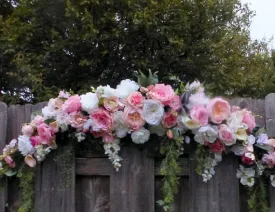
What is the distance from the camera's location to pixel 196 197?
7.38ft

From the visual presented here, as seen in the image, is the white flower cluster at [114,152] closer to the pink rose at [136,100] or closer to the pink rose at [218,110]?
the pink rose at [136,100]

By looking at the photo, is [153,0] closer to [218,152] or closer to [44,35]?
[44,35]

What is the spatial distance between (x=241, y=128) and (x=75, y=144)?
2.77 ft

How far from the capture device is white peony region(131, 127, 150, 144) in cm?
220

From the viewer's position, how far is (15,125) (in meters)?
2.59

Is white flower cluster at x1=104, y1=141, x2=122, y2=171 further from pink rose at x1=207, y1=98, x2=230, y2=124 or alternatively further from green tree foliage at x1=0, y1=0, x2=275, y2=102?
green tree foliage at x1=0, y1=0, x2=275, y2=102

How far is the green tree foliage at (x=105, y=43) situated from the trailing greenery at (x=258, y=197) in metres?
4.46

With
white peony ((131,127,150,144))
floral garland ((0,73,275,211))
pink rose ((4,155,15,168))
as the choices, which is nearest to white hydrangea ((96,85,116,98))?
floral garland ((0,73,275,211))

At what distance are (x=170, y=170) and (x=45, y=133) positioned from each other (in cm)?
65

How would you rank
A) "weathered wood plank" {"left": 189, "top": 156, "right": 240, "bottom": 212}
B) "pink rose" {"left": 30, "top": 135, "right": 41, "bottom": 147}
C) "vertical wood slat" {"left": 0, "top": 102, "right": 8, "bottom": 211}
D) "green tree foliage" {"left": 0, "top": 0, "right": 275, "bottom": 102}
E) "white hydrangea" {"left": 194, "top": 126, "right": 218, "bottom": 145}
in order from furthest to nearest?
"green tree foliage" {"left": 0, "top": 0, "right": 275, "bottom": 102}
"vertical wood slat" {"left": 0, "top": 102, "right": 8, "bottom": 211}
"pink rose" {"left": 30, "top": 135, "right": 41, "bottom": 147}
"weathered wood plank" {"left": 189, "top": 156, "right": 240, "bottom": 212}
"white hydrangea" {"left": 194, "top": 126, "right": 218, "bottom": 145}

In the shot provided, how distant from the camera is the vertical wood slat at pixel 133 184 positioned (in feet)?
7.52

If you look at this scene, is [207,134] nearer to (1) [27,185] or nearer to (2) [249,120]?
(2) [249,120]

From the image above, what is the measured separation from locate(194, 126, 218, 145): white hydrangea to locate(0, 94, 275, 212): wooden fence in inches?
6.5

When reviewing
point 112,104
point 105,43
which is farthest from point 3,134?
point 105,43
